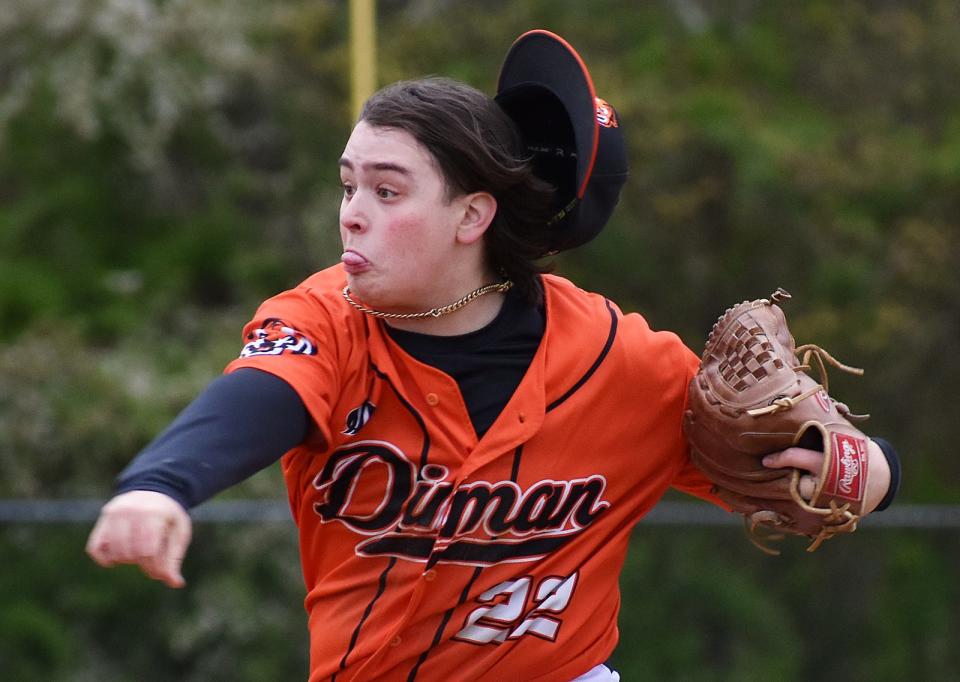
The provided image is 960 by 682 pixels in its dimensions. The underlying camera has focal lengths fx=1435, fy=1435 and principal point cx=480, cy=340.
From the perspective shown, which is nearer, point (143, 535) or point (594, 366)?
point (143, 535)

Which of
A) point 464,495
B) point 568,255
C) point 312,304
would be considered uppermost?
point 312,304

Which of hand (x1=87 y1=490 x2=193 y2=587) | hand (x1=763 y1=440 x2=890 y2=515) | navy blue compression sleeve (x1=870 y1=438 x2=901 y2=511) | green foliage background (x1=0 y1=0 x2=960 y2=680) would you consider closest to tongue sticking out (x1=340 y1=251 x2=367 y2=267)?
hand (x1=87 y1=490 x2=193 y2=587)

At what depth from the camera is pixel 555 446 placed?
2531 mm

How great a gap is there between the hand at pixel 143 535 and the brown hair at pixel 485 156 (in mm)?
845

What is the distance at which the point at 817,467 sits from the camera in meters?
2.48

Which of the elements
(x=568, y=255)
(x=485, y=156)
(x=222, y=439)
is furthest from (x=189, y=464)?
(x=568, y=255)

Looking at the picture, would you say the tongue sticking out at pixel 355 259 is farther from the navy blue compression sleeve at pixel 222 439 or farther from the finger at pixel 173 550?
the finger at pixel 173 550

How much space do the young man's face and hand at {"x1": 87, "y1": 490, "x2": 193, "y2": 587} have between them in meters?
0.65

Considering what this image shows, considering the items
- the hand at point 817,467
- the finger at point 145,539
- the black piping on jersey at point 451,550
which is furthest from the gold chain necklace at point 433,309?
the finger at point 145,539

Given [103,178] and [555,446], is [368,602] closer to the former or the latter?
[555,446]

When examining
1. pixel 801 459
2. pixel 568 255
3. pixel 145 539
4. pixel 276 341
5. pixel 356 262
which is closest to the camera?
pixel 145 539

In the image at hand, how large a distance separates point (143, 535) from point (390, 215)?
2.55 feet

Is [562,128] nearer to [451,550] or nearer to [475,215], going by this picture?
[475,215]

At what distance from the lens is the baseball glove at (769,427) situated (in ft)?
8.14
